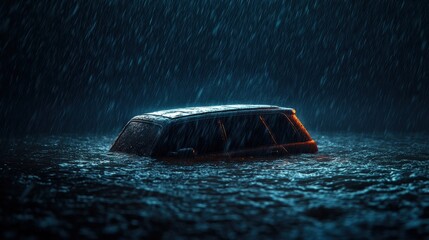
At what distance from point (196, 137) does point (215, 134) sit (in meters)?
0.31

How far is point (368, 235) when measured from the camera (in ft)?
13.8

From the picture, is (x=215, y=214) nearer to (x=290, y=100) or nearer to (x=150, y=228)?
(x=150, y=228)

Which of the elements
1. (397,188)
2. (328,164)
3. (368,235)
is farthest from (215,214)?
(328,164)

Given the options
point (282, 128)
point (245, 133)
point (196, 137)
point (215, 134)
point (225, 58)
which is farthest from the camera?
point (225, 58)

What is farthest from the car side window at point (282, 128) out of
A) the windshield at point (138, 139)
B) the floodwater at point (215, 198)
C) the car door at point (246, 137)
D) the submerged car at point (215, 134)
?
the windshield at point (138, 139)

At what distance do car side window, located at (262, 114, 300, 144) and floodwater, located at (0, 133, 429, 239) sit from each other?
1.27ft

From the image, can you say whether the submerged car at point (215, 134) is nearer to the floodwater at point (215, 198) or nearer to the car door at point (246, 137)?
the car door at point (246, 137)

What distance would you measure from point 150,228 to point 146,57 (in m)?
24.3

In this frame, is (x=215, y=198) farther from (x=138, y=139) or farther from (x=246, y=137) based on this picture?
(x=138, y=139)

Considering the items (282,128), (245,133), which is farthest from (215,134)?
(282,128)

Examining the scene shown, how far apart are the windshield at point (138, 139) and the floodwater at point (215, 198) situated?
0.66 feet

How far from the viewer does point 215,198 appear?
5664 mm

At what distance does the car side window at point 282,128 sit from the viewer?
829 centimetres

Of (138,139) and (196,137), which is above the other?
(196,137)
